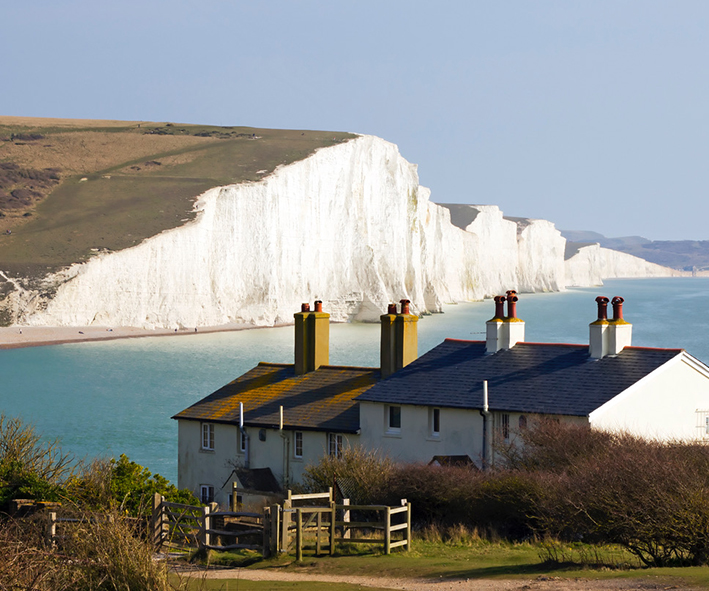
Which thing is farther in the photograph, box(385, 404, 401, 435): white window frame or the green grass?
box(385, 404, 401, 435): white window frame

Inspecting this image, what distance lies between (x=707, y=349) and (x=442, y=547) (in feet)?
243

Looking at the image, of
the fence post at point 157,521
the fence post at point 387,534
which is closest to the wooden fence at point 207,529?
the fence post at point 157,521

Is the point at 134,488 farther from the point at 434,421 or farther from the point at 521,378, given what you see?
the point at 521,378

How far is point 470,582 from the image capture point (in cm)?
1383

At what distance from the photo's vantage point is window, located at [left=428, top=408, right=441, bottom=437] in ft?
81.4

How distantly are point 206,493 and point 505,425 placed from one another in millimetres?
9253

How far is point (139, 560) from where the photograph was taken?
10125 millimetres

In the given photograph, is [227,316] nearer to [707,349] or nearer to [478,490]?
[707,349]

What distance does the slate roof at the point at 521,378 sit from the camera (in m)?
23.1

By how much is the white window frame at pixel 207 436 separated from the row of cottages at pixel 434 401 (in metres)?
0.04

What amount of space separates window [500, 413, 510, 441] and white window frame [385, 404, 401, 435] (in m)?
2.92

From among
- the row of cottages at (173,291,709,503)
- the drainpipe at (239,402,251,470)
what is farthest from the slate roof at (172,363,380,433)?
the drainpipe at (239,402,251,470)

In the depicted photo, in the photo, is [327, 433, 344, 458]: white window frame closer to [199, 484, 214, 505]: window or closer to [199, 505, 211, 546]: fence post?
[199, 484, 214, 505]: window

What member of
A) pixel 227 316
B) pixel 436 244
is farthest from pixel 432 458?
pixel 436 244
